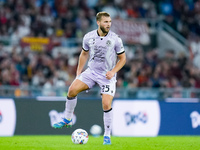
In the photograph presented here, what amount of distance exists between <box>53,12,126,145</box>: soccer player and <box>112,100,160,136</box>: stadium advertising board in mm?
3418

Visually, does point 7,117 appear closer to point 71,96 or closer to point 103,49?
point 71,96

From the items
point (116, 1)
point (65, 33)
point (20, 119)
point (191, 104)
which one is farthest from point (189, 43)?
point (20, 119)

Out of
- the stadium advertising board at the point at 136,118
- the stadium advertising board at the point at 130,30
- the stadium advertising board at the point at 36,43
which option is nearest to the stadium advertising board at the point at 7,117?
the stadium advertising board at the point at 136,118

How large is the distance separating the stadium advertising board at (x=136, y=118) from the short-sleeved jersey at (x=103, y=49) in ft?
11.7

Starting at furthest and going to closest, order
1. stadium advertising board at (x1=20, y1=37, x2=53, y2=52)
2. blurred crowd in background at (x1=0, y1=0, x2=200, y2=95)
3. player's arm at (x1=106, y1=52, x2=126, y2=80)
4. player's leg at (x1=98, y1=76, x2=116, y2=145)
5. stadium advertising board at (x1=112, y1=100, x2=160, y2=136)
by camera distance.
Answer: stadium advertising board at (x1=20, y1=37, x2=53, y2=52) < blurred crowd in background at (x1=0, y1=0, x2=200, y2=95) < stadium advertising board at (x1=112, y1=100, x2=160, y2=136) < player's leg at (x1=98, y1=76, x2=116, y2=145) < player's arm at (x1=106, y1=52, x2=126, y2=80)

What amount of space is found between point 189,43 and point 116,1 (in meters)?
3.33

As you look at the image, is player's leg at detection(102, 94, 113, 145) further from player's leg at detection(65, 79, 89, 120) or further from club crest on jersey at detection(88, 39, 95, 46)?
club crest on jersey at detection(88, 39, 95, 46)

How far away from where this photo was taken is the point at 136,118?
45.6 ft

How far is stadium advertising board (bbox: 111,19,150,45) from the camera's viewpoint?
19.1m

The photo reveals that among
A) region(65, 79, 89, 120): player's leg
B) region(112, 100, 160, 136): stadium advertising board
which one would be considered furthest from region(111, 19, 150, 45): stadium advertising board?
region(65, 79, 89, 120): player's leg

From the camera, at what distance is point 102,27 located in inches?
397

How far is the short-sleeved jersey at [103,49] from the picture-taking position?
10.2 metres

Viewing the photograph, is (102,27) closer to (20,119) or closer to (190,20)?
(20,119)

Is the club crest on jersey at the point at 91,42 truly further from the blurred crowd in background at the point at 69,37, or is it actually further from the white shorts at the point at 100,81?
the blurred crowd in background at the point at 69,37
